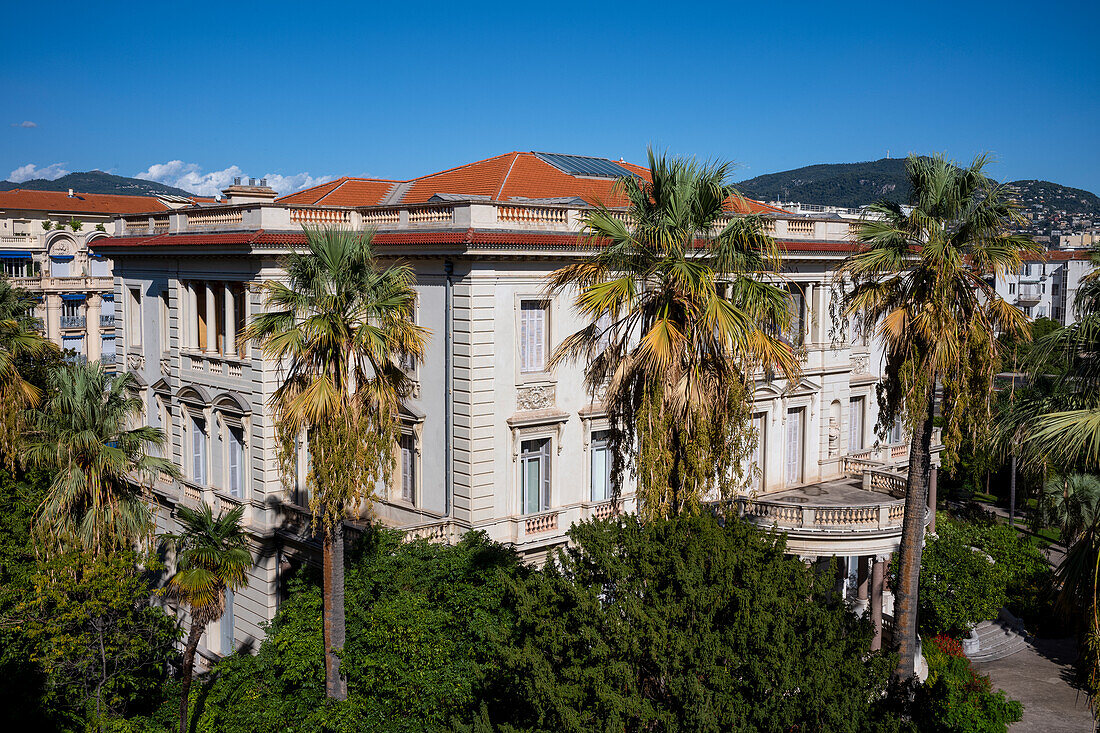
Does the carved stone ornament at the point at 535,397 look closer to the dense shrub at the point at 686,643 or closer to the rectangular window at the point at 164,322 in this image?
the dense shrub at the point at 686,643

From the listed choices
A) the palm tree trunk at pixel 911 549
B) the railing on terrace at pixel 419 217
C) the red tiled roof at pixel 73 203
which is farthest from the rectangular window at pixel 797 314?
the red tiled roof at pixel 73 203

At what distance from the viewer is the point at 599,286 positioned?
14.1 m

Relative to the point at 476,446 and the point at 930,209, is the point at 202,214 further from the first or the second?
the point at 930,209

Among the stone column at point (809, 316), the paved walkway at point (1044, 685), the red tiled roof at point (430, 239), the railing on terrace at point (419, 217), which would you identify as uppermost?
the railing on terrace at point (419, 217)

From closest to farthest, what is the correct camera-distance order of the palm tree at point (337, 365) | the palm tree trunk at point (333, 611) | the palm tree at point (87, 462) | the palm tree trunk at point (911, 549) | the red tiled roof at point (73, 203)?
1. the palm tree at point (337, 365)
2. the palm tree trunk at point (333, 611)
3. the palm tree trunk at point (911, 549)
4. the palm tree at point (87, 462)
5. the red tiled roof at point (73, 203)

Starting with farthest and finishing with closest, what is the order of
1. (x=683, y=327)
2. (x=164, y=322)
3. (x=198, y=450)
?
(x=164, y=322)
(x=198, y=450)
(x=683, y=327)

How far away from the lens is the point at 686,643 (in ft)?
40.4

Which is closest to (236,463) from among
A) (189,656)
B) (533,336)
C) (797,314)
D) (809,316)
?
(189,656)

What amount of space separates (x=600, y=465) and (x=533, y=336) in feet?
13.6

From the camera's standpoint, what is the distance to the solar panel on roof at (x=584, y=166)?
30.4 metres

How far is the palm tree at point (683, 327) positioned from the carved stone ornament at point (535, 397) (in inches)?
309

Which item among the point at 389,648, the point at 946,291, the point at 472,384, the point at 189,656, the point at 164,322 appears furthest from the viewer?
the point at 164,322

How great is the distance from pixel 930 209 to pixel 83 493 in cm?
1883

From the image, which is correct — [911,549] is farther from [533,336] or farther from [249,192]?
[249,192]
